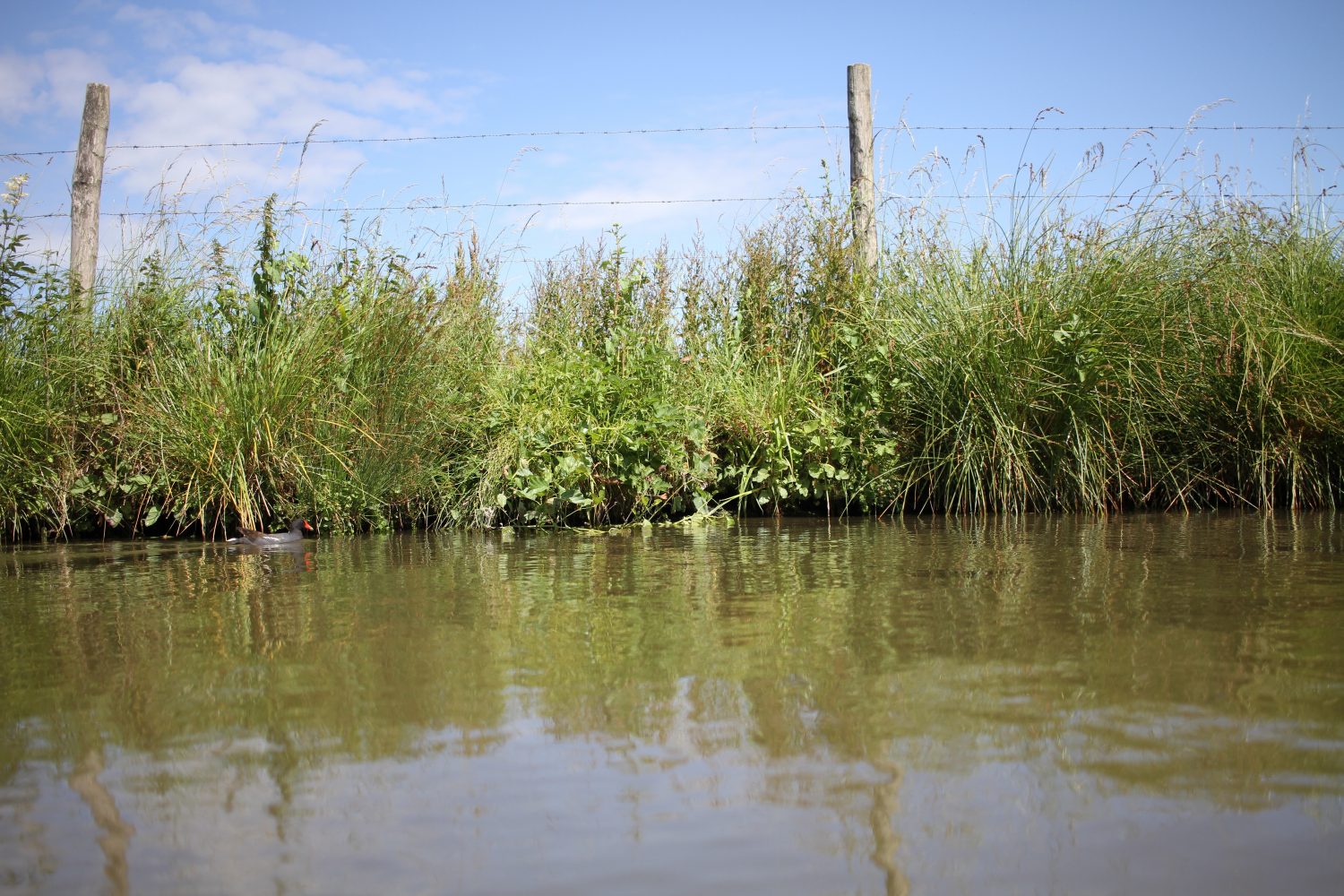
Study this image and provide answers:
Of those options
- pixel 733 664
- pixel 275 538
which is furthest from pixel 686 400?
pixel 733 664

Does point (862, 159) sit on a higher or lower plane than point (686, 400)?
higher

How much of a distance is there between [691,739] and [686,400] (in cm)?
469

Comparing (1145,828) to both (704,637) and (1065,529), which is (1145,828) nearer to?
(704,637)

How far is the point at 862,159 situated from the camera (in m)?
7.70

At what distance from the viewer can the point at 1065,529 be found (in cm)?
488

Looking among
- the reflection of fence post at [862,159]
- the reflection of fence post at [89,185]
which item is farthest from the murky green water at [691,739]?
the reflection of fence post at [89,185]

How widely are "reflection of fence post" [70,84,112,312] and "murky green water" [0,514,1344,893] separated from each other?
521cm

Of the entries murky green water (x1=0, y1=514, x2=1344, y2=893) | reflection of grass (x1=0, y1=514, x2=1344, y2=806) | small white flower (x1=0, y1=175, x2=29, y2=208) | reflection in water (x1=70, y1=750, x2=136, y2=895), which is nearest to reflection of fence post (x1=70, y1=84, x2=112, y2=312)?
small white flower (x1=0, y1=175, x2=29, y2=208)

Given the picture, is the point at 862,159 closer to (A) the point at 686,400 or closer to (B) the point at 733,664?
(A) the point at 686,400

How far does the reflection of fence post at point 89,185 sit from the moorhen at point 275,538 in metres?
3.58

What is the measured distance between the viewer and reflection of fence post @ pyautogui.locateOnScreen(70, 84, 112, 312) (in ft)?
24.9

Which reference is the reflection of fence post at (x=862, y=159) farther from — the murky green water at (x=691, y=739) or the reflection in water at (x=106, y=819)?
the reflection in water at (x=106, y=819)

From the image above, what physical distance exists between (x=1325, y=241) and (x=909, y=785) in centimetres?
618

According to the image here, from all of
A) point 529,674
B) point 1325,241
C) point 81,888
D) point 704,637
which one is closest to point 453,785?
point 81,888
